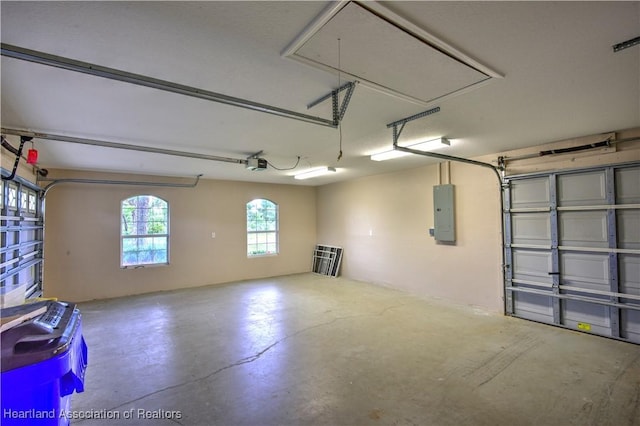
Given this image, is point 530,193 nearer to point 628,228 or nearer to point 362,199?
point 628,228

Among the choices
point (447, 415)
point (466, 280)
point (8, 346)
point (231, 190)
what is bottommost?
point (447, 415)

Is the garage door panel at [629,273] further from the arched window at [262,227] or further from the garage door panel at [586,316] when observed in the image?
the arched window at [262,227]

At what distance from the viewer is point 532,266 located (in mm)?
4363

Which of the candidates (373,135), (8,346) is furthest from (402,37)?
(8,346)

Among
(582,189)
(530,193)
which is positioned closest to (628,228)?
(582,189)

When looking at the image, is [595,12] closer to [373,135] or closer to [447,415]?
[373,135]

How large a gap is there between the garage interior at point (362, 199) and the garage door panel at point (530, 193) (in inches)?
1.0

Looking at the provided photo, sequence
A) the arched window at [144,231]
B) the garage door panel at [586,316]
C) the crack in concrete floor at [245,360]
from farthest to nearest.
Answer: the arched window at [144,231] → the garage door panel at [586,316] → the crack in concrete floor at [245,360]

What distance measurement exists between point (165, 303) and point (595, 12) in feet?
20.5

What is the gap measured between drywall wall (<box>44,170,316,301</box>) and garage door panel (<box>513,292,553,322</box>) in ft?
17.1

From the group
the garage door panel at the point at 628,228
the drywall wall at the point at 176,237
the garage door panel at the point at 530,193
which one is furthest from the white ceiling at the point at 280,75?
the drywall wall at the point at 176,237

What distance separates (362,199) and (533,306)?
12.8 ft

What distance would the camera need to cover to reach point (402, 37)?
1.68 metres

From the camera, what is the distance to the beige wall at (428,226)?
445 centimetres
